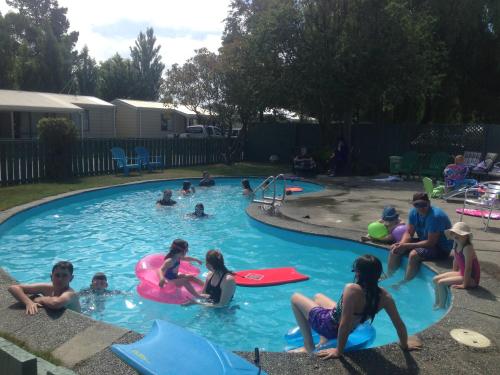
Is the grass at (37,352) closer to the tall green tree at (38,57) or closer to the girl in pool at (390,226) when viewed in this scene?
the girl in pool at (390,226)

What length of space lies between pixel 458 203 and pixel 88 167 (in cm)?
1232

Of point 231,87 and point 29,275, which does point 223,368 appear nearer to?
point 29,275

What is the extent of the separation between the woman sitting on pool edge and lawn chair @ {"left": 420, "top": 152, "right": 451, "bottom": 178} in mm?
13595

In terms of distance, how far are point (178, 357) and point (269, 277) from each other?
4075 millimetres

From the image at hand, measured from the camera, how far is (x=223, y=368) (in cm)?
307

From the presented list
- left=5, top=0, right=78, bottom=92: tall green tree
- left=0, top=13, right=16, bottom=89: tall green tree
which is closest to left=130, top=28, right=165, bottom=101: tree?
left=5, top=0, right=78, bottom=92: tall green tree

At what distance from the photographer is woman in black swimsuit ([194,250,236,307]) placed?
19.2 ft

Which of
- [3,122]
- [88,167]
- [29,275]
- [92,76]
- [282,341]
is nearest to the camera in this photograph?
[282,341]

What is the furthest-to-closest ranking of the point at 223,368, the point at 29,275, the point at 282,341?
the point at 29,275, the point at 282,341, the point at 223,368

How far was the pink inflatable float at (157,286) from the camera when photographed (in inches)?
242

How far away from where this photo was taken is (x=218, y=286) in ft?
19.4

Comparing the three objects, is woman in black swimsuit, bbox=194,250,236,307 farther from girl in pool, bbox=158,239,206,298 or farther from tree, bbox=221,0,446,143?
tree, bbox=221,0,446,143

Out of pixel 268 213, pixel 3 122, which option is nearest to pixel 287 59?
pixel 268 213

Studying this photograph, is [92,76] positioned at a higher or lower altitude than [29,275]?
higher
